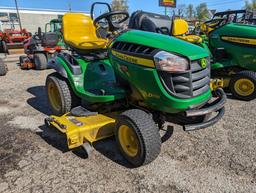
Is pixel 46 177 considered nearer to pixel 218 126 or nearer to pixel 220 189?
pixel 220 189

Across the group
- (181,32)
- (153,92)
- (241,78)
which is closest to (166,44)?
→ (153,92)

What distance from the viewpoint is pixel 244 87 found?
477 cm

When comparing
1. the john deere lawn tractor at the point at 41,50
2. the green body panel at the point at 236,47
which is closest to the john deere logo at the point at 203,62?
the green body panel at the point at 236,47

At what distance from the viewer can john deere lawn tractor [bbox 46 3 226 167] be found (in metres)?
2.47

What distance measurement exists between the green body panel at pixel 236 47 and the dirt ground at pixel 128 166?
1343 mm

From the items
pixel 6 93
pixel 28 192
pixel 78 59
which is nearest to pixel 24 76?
pixel 6 93

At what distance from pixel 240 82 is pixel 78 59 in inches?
117

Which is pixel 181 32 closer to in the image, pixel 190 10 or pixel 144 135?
pixel 144 135

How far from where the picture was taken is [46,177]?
8.47ft

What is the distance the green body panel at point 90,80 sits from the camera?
335cm

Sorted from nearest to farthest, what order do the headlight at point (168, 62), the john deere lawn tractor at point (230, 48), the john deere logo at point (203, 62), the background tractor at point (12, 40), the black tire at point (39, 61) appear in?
the headlight at point (168, 62), the john deere logo at point (203, 62), the john deere lawn tractor at point (230, 48), the black tire at point (39, 61), the background tractor at point (12, 40)

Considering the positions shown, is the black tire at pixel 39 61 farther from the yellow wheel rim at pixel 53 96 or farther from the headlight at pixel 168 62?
the headlight at pixel 168 62

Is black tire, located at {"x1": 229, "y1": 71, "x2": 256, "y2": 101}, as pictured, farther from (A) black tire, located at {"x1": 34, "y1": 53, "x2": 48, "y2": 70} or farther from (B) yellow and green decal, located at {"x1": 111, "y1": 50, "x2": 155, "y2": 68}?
(A) black tire, located at {"x1": 34, "y1": 53, "x2": 48, "y2": 70}

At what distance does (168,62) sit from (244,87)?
295 cm
